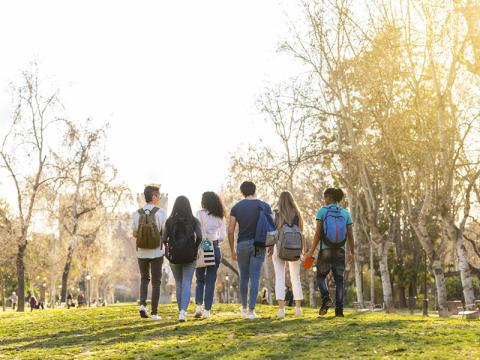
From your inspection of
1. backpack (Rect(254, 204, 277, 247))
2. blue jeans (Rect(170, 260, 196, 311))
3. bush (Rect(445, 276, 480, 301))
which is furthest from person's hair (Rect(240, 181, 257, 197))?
bush (Rect(445, 276, 480, 301))

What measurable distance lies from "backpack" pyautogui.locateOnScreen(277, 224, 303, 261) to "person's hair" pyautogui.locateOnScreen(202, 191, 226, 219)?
1118 mm

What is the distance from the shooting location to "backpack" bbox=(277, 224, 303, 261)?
37.1 feet

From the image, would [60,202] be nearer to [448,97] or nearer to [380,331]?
[448,97]

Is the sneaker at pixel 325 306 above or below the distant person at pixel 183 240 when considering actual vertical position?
below

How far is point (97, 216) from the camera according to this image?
153 feet

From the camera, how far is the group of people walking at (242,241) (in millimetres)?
11234

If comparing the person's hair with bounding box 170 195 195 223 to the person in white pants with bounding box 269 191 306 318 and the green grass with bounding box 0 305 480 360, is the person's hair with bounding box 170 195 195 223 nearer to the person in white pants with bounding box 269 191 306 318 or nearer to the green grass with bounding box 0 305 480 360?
the person in white pants with bounding box 269 191 306 318

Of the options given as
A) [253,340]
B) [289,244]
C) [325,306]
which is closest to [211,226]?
[289,244]

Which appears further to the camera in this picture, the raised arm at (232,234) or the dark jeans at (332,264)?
the dark jeans at (332,264)

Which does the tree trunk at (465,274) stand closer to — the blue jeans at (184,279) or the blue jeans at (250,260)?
the blue jeans at (250,260)

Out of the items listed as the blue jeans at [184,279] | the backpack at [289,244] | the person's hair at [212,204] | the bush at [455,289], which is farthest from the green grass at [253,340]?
the bush at [455,289]

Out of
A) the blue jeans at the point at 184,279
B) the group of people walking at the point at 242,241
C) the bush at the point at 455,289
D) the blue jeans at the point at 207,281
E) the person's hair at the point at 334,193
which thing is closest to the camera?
the group of people walking at the point at 242,241

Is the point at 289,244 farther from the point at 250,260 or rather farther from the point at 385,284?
the point at 385,284

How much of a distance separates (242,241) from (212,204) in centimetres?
88
